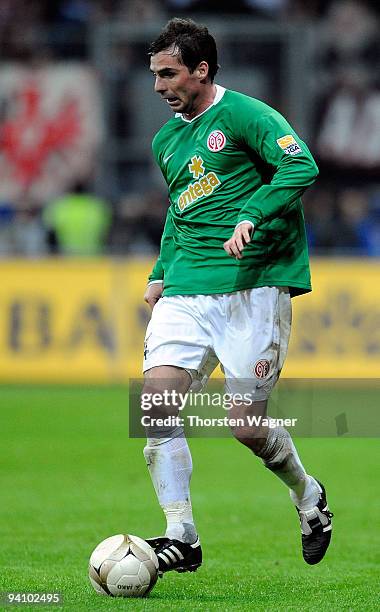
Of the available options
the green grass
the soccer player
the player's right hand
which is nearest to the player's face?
the soccer player

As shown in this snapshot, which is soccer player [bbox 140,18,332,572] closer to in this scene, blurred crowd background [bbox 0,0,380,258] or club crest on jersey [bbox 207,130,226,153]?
club crest on jersey [bbox 207,130,226,153]

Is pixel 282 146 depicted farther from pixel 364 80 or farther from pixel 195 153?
pixel 364 80

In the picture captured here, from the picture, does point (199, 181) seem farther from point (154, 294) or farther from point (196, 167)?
point (154, 294)

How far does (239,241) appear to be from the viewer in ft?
18.7

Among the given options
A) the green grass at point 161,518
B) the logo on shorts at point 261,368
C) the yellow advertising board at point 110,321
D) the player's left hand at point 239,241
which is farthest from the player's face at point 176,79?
the yellow advertising board at point 110,321

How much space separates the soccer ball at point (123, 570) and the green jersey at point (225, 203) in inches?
47.2

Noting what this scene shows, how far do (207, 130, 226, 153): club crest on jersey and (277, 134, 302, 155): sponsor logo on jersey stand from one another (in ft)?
1.01

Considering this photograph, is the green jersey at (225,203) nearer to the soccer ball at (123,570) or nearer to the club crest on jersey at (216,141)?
the club crest on jersey at (216,141)

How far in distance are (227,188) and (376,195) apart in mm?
13381

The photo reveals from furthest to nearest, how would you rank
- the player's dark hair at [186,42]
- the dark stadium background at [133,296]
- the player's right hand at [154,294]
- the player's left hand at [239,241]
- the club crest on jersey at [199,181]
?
the dark stadium background at [133,296] → the player's right hand at [154,294] → the club crest on jersey at [199,181] → the player's dark hair at [186,42] → the player's left hand at [239,241]

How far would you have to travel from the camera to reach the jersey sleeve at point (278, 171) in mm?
5871

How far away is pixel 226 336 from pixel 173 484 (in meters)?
0.71

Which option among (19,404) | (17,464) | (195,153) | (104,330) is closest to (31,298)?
(104,330)

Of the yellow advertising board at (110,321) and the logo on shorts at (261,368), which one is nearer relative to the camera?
the logo on shorts at (261,368)
